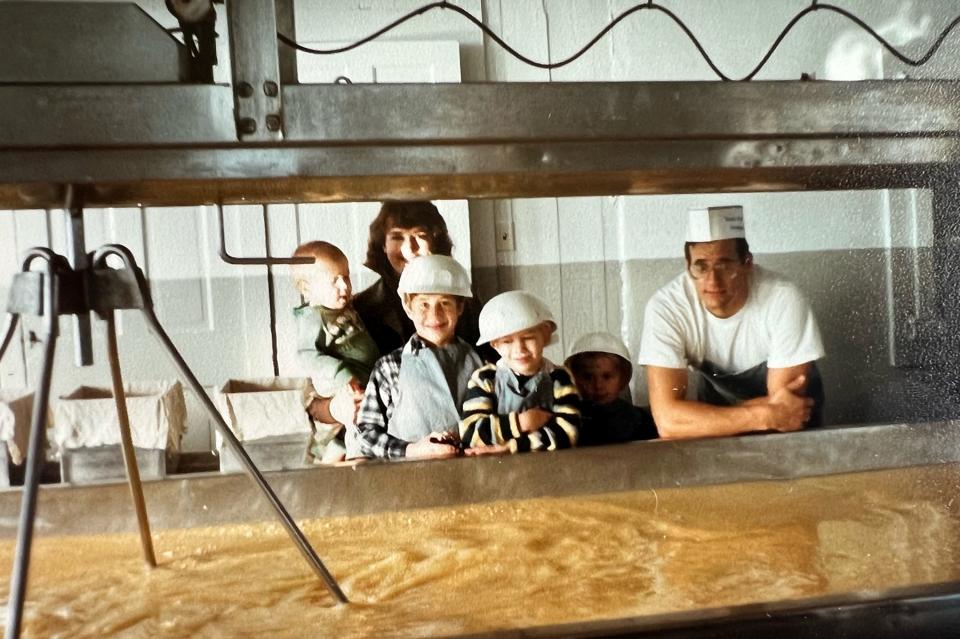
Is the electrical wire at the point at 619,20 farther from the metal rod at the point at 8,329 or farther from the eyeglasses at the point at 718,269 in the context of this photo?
the eyeglasses at the point at 718,269

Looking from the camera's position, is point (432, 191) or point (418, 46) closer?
point (432, 191)

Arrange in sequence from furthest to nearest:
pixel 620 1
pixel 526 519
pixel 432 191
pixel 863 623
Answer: pixel 620 1
pixel 526 519
pixel 432 191
pixel 863 623

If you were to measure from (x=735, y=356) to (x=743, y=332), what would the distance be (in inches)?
1.6

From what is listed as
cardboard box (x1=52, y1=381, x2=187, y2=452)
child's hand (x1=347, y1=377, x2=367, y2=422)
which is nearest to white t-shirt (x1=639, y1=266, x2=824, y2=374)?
child's hand (x1=347, y1=377, x2=367, y2=422)

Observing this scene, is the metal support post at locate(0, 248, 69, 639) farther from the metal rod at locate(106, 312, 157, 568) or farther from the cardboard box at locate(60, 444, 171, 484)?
the cardboard box at locate(60, 444, 171, 484)

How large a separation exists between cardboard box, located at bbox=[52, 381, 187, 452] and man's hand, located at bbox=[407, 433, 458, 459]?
32 centimetres

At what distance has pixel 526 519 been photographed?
870mm

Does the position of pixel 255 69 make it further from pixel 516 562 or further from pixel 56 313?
pixel 516 562

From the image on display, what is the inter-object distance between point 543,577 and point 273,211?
869 millimetres

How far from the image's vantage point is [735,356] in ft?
4.07

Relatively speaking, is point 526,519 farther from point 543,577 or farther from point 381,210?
point 381,210

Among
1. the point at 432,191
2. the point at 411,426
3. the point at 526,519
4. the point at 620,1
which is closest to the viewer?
the point at 432,191

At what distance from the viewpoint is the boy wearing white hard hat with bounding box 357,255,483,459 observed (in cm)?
117

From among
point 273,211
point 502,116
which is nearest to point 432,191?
point 502,116
